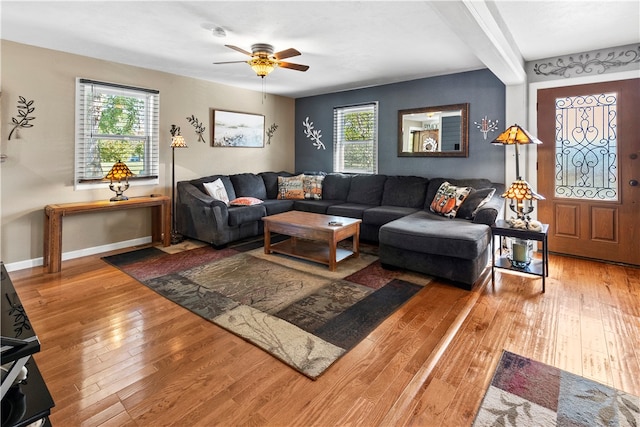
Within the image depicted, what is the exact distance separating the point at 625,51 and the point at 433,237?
118 inches

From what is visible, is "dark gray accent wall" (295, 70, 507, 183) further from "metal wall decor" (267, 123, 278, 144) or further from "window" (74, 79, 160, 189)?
"window" (74, 79, 160, 189)

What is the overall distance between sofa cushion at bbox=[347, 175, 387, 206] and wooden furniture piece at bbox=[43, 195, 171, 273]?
270cm

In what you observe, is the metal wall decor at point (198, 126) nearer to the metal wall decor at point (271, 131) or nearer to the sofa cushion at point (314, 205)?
the metal wall decor at point (271, 131)

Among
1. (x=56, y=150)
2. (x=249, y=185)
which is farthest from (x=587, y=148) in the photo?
(x=56, y=150)

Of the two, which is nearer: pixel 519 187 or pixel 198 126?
pixel 519 187

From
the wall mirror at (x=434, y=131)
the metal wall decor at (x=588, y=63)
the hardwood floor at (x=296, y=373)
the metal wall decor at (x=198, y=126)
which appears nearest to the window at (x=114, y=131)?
the metal wall decor at (x=198, y=126)

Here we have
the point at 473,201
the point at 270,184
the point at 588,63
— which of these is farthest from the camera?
the point at 270,184

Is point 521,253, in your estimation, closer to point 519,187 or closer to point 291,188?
point 519,187

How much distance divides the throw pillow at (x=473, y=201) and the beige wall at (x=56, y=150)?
3886mm

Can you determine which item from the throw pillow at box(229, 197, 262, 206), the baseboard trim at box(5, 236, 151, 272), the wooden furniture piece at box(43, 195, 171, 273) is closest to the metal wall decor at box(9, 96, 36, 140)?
the wooden furniture piece at box(43, 195, 171, 273)

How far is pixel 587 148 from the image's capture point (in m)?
3.93

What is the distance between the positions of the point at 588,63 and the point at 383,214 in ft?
9.35

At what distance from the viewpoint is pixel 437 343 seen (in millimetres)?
2225

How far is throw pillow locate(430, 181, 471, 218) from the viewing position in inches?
161
